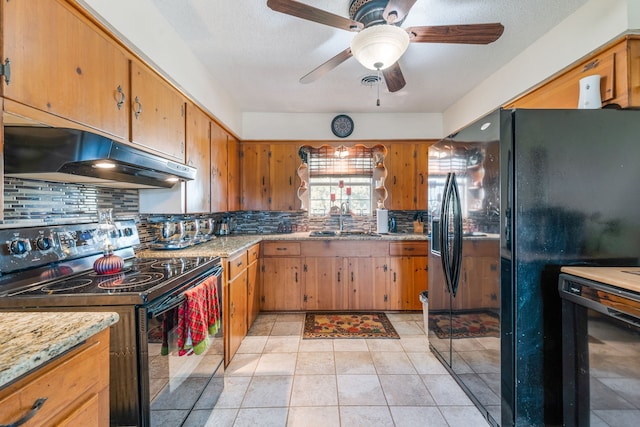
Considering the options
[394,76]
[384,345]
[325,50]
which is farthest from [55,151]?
[384,345]

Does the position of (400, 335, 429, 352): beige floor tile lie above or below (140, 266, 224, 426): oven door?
below

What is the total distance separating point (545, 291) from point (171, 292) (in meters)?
1.85

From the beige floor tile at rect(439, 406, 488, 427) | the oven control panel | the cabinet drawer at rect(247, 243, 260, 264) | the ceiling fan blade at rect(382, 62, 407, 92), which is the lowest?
the beige floor tile at rect(439, 406, 488, 427)

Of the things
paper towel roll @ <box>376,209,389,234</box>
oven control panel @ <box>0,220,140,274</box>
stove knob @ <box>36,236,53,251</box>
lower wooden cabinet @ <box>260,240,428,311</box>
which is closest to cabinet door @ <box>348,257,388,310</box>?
lower wooden cabinet @ <box>260,240,428,311</box>

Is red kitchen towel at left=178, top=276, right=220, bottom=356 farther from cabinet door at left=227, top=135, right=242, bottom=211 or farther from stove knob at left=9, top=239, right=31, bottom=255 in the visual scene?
cabinet door at left=227, top=135, right=242, bottom=211

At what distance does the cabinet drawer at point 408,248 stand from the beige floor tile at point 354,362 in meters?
1.22

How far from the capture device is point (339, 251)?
10.6 ft

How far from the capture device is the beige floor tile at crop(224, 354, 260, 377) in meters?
2.12

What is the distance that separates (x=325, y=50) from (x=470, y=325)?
2231mm

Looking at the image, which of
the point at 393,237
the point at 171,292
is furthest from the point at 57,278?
the point at 393,237

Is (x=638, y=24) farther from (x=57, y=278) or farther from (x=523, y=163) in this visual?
(x=57, y=278)

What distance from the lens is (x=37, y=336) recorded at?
2.41 feet

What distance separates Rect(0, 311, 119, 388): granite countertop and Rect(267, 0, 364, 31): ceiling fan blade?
4.89 ft

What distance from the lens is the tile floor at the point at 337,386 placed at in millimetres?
1656
